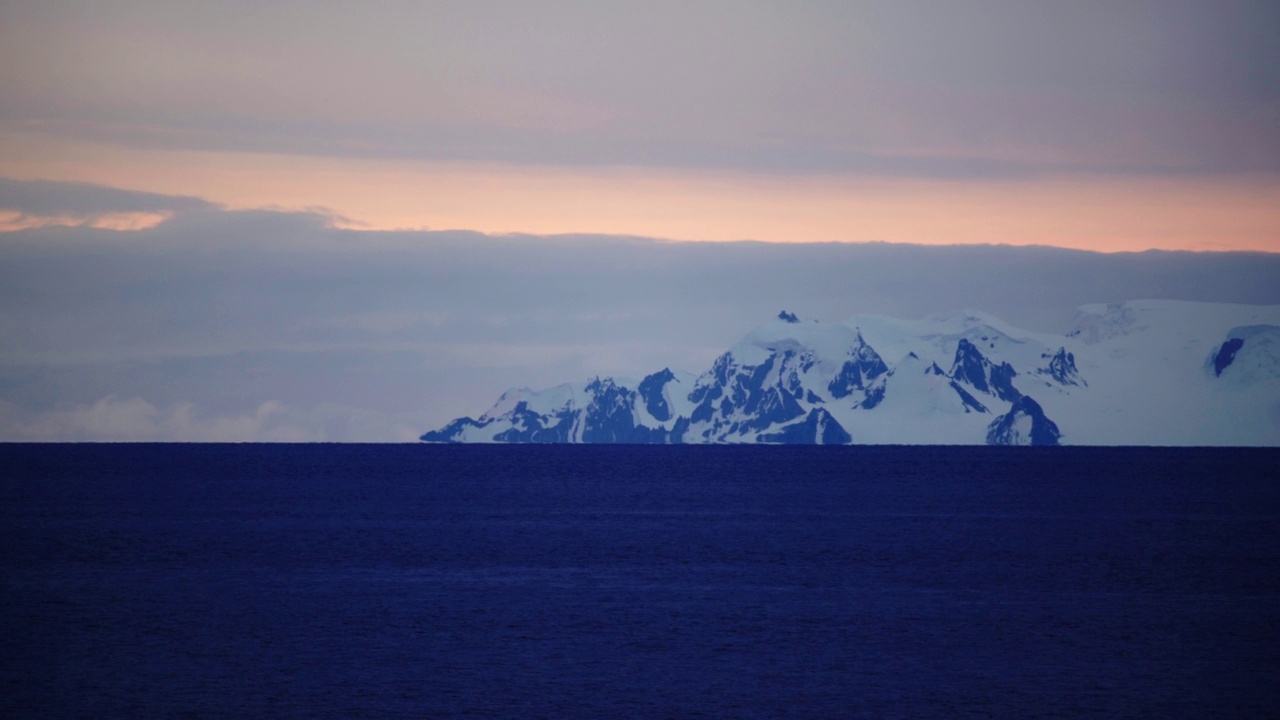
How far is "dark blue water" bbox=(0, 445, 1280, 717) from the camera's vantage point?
3341cm

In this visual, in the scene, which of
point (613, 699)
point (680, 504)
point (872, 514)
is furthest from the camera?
point (680, 504)

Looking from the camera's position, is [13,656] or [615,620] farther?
[615,620]

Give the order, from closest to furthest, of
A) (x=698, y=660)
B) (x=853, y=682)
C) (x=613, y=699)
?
(x=613, y=699), (x=853, y=682), (x=698, y=660)

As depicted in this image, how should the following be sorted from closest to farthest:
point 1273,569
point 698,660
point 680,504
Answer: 1. point 698,660
2. point 1273,569
3. point 680,504

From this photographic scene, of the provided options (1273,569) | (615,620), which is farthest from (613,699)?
(1273,569)

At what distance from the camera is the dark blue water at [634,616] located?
3341cm

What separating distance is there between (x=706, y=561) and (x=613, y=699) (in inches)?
1351

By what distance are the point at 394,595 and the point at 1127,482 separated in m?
146

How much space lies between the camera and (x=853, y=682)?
35.6 m

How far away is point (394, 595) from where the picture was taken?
2042 inches

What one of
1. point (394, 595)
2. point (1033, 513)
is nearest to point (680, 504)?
point (1033, 513)

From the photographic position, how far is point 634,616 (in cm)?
4659

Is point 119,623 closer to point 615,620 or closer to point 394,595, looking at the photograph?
point 394,595

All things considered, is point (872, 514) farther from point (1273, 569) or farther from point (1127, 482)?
point (1127, 482)
